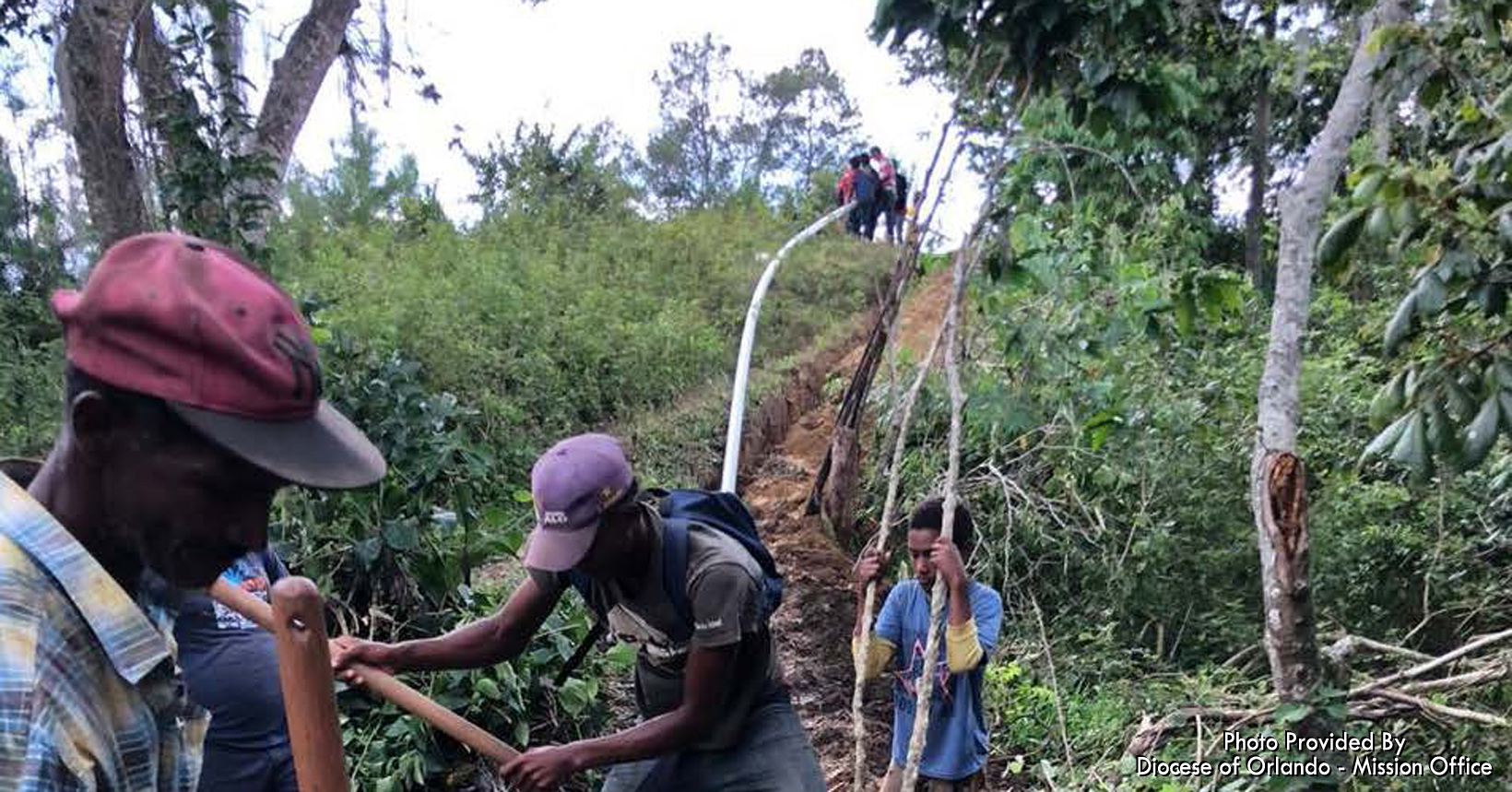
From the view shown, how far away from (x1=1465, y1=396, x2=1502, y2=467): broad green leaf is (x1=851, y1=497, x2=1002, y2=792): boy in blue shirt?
1.53 meters

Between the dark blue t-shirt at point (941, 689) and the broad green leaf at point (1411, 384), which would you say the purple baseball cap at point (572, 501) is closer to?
the dark blue t-shirt at point (941, 689)

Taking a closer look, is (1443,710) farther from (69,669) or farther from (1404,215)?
(69,669)

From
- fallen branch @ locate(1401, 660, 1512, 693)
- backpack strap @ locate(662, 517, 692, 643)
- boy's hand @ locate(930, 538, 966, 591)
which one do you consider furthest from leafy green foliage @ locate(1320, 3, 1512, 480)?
fallen branch @ locate(1401, 660, 1512, 693)

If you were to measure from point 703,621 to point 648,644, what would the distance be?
307 millimetres

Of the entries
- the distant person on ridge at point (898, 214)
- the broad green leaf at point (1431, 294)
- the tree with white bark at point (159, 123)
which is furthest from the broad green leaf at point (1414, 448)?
the distant person on ridge at point (898, 214)

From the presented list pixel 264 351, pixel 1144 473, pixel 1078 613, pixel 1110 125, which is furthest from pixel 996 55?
pixel 1078 613

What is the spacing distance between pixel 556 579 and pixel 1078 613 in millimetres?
4861

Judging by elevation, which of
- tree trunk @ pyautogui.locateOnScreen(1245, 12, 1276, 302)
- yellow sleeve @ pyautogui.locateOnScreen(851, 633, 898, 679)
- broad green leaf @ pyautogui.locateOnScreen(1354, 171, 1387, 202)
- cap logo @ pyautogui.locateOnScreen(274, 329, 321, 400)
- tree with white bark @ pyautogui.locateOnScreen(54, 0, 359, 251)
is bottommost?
yellow sleeve @ pyautogui.locateOnScreen(851, 633, 898, 679)

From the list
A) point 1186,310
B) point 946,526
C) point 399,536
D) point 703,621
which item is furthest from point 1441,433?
point 399,536

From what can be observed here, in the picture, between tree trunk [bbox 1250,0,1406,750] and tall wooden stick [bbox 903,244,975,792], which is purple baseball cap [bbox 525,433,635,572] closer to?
tall wooden stick [bbox 903,244,975,792]

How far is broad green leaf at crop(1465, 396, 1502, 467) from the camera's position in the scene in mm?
2322

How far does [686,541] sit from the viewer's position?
103 inches

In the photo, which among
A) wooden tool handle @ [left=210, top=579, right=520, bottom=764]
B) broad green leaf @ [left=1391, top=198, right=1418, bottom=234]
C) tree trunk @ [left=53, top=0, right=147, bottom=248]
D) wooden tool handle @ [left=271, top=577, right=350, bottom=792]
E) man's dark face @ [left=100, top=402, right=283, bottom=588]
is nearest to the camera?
man's dark face @ [left=100, top=402, right=283, bottom=588]

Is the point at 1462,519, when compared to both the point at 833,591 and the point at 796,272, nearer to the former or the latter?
the point at 833,591
